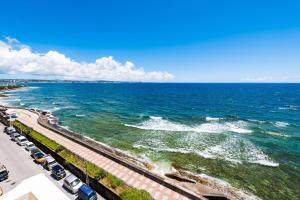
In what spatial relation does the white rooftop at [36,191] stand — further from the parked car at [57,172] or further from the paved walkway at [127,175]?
the paved walkway at [127,175]

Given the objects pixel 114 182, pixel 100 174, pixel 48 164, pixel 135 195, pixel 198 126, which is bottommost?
pixel 198 126

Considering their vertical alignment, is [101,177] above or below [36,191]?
above

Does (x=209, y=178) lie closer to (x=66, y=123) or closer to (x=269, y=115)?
(x=66, y=123)

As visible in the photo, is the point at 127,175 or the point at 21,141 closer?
the point at 127,175

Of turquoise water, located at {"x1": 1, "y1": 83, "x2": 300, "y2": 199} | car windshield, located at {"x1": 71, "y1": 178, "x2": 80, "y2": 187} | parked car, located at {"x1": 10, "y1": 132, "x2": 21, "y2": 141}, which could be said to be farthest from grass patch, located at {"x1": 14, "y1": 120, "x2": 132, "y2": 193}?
turquoise water, located at {"x1": 1, "y1": 83, "x2": 300, "y2": 199}

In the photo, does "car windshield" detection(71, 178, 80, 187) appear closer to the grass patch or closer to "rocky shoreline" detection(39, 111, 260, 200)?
the grass patch

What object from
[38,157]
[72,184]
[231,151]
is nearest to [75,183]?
[72,184]

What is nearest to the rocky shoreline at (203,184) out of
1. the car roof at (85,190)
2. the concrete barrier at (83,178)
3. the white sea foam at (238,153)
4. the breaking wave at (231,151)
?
the concrete barrier at (83,178)

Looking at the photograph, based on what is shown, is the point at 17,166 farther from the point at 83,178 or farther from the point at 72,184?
the point at 72,184
